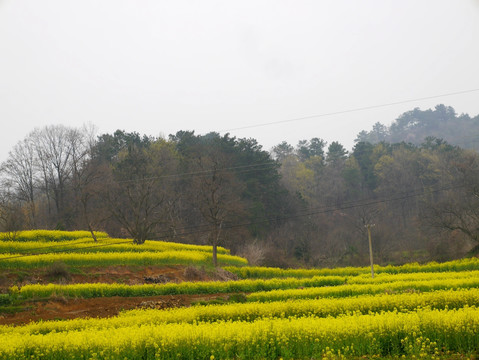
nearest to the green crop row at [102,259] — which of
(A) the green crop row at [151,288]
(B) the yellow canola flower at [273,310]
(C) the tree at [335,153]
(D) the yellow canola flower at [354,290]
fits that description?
(A) the green crop row at [151,288]

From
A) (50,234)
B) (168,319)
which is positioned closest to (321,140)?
(50,234)

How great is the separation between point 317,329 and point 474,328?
370 cm

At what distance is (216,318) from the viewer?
56.1 ft

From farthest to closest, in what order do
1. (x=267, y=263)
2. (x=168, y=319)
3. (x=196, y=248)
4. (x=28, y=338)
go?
(x=267, y=263), (x=196, y=248), (x=168, y=319), (x=28, y=338)

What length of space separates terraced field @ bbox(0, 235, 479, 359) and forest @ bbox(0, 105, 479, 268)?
423 inches

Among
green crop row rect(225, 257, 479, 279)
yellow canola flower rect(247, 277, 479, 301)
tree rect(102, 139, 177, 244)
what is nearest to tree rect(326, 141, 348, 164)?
tree rect(102, 139, 177, 244)

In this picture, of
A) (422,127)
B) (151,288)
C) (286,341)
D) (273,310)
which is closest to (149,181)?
(151,288)

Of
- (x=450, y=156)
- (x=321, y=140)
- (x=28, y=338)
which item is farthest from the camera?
(x=321, y=140)

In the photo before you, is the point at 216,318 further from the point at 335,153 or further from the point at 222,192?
the point at 335,153

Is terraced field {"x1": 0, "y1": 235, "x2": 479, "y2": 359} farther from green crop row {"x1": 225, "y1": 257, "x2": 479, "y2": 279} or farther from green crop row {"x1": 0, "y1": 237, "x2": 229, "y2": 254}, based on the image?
green crop row {"x1": 225, "y1": 257, "x2": 479, "y2": 279}

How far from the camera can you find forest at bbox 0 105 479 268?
49844mm

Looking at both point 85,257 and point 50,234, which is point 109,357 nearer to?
point 85,257

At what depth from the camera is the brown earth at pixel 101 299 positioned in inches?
815

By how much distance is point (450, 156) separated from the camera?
71.2 meters
